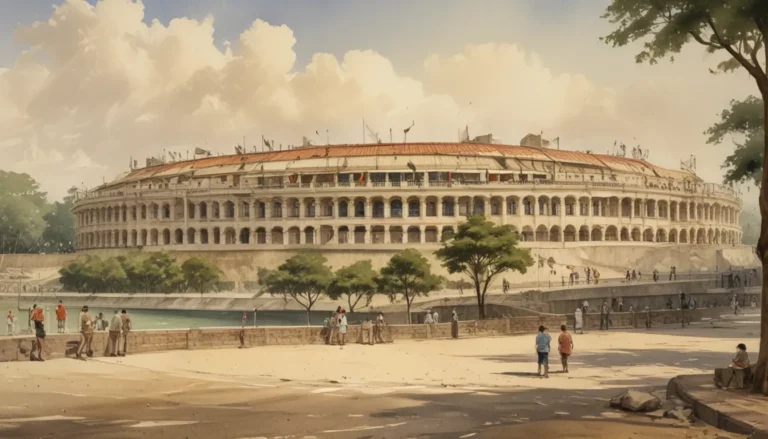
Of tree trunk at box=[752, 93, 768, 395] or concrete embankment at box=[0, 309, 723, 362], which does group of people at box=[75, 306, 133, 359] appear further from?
tree trunk at box=[752, 93, 768, 395]

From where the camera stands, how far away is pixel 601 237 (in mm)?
102062

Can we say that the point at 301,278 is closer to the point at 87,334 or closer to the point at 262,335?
the point at 262,335

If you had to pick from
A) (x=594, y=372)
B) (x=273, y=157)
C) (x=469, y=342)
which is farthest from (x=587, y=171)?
(x=594, y=372)

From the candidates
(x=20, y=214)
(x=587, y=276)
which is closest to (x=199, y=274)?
(x=587, y=276)

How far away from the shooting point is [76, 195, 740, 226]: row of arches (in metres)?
96.4

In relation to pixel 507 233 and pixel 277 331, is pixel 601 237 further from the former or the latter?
pixel 277 331

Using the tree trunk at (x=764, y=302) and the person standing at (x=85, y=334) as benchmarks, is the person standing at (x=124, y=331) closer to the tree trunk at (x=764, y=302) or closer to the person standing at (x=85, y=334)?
the person standing at (x=85, y=334)

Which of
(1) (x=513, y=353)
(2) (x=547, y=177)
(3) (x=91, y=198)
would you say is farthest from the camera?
(3) (x=91, y=198)

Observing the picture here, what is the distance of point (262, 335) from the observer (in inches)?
1261

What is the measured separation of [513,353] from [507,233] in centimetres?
2576

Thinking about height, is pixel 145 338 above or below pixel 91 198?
A: below

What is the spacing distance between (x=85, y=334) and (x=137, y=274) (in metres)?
61.0

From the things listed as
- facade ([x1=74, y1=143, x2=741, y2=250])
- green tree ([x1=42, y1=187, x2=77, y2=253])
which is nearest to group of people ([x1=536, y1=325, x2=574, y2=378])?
facade ([x1=74, y1=143, x2=741, y2=250])

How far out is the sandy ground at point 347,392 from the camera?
15.4 metres
